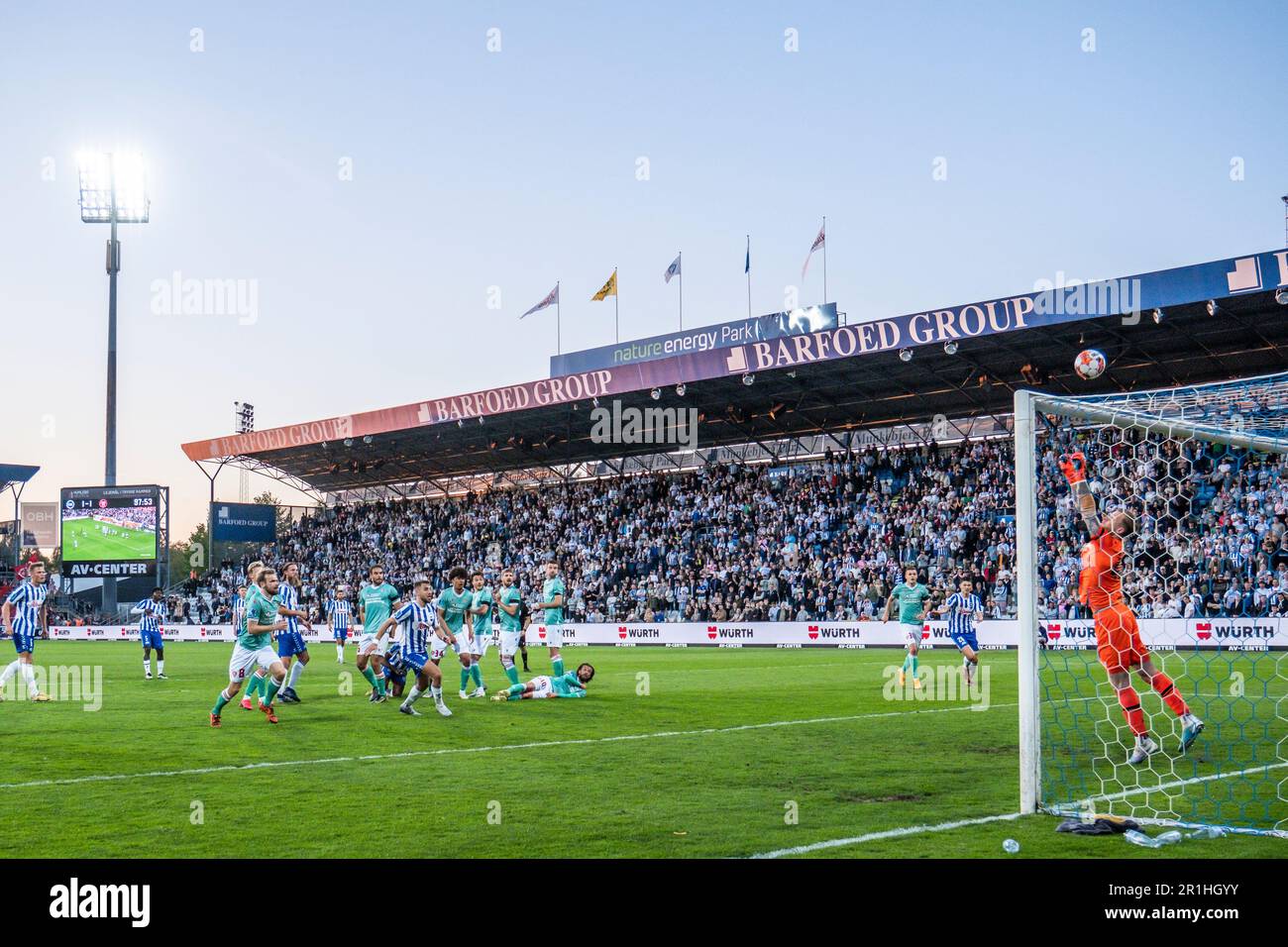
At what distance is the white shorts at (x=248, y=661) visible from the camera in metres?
14.8

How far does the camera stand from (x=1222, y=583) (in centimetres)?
2784

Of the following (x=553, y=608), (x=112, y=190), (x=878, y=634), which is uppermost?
(x=112, y=190)

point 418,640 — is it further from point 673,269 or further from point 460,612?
point 673,269

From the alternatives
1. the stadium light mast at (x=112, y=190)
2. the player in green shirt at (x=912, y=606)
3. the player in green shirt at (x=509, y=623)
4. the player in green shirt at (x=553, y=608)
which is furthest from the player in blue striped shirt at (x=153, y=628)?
the stadium light mast at (x=112, y=190)

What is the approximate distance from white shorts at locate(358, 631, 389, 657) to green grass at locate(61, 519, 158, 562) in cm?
3624

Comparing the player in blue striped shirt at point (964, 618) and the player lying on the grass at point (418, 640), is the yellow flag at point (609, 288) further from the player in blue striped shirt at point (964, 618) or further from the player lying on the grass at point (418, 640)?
the player lying on the grass at point (418, 640)

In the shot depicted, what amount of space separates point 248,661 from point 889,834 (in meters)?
9.73

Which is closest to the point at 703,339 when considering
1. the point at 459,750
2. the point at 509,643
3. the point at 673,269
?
the point at 673,269

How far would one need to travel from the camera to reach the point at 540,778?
33.0ft

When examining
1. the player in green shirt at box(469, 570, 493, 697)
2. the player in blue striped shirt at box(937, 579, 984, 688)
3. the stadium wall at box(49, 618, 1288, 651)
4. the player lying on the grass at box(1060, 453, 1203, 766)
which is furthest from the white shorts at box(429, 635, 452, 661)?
the stadium wall at box(49, 618, 1288, 651)

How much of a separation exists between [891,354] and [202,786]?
2778cm

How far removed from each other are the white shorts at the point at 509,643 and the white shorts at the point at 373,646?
1803mm
